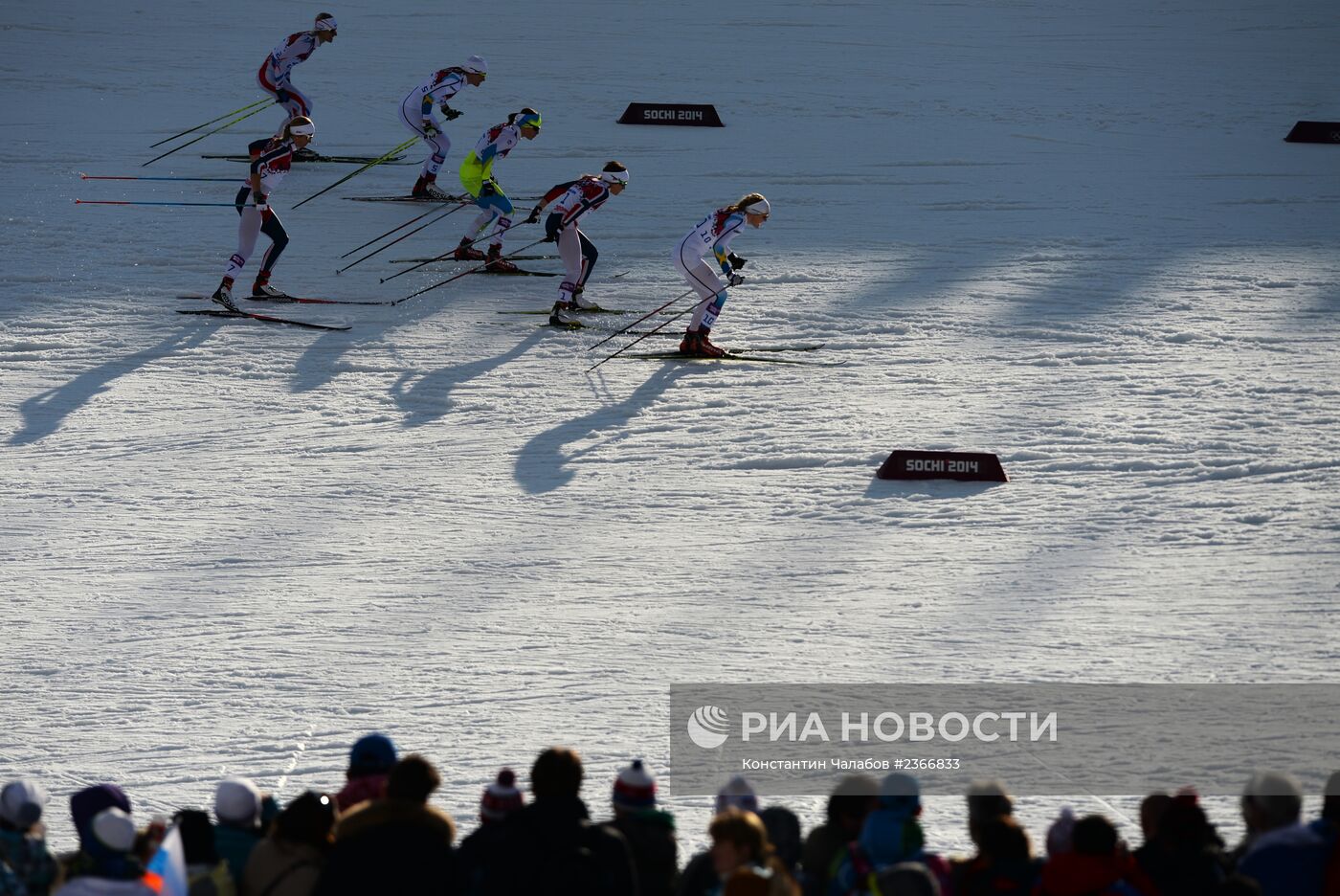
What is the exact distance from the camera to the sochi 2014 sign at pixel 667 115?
56.6 feet

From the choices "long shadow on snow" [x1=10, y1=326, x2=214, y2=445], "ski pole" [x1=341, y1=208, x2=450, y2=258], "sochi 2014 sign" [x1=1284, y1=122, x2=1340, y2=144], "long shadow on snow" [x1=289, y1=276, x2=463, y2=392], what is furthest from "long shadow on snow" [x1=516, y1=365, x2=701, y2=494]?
"sochi 2014 sign" [x1=1284, y1=122, x2=1340, y2=144]

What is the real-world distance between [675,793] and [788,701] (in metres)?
0.80

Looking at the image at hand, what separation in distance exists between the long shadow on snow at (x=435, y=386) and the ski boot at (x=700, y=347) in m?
1.03

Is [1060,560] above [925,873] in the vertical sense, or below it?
above

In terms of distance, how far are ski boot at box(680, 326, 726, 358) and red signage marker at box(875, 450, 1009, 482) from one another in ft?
8.25

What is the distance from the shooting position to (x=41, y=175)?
1492cm

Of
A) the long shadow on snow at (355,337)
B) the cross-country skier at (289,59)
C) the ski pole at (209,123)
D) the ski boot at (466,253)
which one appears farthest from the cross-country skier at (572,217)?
the ski pole at (209,123)

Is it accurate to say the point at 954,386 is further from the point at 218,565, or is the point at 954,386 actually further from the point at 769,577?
the point at 218,565

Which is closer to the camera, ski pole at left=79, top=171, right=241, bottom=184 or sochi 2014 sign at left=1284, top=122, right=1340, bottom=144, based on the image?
ski pole at left=79, top=171, right=241, bottom=184

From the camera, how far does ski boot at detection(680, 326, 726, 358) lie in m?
11.0

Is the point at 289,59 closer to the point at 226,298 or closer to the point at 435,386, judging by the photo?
the point at 226,298

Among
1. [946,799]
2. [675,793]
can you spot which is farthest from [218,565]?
[946,799]

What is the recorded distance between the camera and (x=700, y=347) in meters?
11.0

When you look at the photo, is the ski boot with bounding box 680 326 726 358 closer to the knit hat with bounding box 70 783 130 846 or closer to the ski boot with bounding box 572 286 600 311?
the ski boot with bounding box 572 286 600 311
